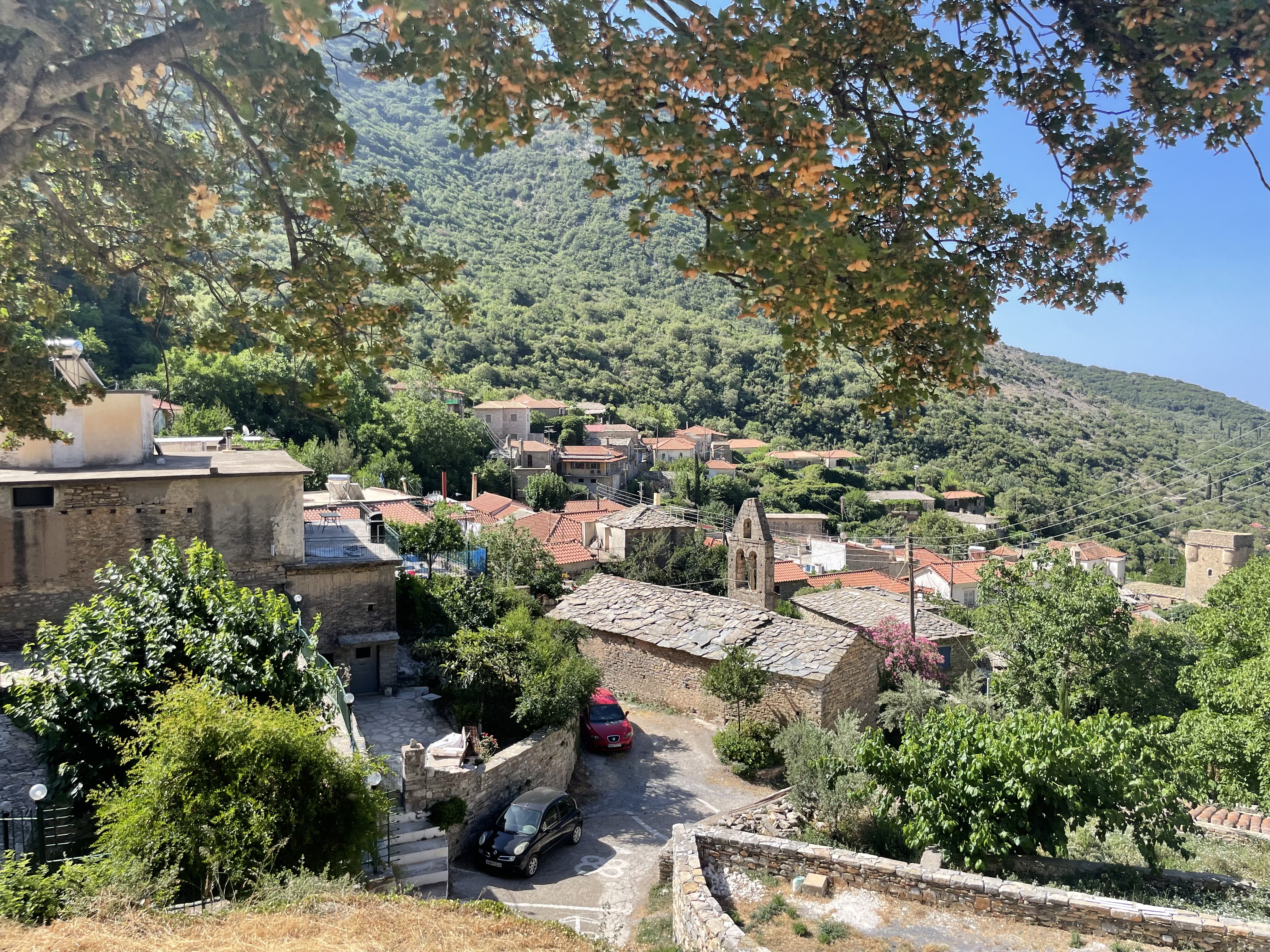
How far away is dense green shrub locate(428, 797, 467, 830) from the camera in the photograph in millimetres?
11852

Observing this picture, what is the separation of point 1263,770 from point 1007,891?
8075 millimetres

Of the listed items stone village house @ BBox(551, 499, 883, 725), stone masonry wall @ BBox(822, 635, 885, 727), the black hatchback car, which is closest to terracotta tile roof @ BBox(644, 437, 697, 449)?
stone village house @ BBox(551, 499, 883, 725)

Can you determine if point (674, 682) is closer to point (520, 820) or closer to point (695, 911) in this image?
point (520, 820)

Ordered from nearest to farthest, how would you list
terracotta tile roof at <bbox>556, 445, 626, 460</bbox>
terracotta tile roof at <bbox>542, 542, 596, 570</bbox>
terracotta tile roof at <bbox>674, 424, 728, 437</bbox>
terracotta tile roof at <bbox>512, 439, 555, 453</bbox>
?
1. terracotta tile roof at <bbox>542, 542, 596, 570</bbox>
2. terracotta tile roof at <bbox>512, 439, 555, 453</bbox>
3. terracotta tile roof at <bbox>556, 445, 626, 460</bbox>
4. terracotta tile roof at <bbox>674, 424, 728, 437</bbox>

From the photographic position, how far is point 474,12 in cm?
348

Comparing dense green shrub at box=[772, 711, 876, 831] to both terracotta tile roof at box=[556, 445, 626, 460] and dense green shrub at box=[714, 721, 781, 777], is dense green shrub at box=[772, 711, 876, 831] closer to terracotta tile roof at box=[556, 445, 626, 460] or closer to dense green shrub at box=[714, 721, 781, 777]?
dense green shrub at box=[714, 721, 781, 777]

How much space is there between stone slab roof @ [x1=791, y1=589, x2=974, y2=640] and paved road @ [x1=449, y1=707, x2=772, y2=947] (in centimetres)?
801

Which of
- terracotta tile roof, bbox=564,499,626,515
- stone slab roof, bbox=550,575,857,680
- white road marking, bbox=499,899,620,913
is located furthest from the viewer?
terracotta tile roof, bbox=564,499,626,515

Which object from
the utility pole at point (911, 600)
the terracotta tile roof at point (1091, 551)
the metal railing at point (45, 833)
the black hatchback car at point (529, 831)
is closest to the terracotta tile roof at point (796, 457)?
the terracotta tile roof at point (1091, 551)

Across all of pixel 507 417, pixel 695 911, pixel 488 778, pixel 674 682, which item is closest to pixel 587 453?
pixel 507 417

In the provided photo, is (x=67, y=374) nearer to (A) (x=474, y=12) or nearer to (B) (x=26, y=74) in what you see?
(B) (x=26, y=74)

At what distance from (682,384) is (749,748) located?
89893mm

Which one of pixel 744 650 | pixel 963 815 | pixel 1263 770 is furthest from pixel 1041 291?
pixel 744 650

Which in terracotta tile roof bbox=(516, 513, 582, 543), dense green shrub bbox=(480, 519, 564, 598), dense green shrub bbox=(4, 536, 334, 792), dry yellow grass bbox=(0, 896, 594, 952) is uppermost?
dense green shrub bbox=(4, 536, 334, 792)
